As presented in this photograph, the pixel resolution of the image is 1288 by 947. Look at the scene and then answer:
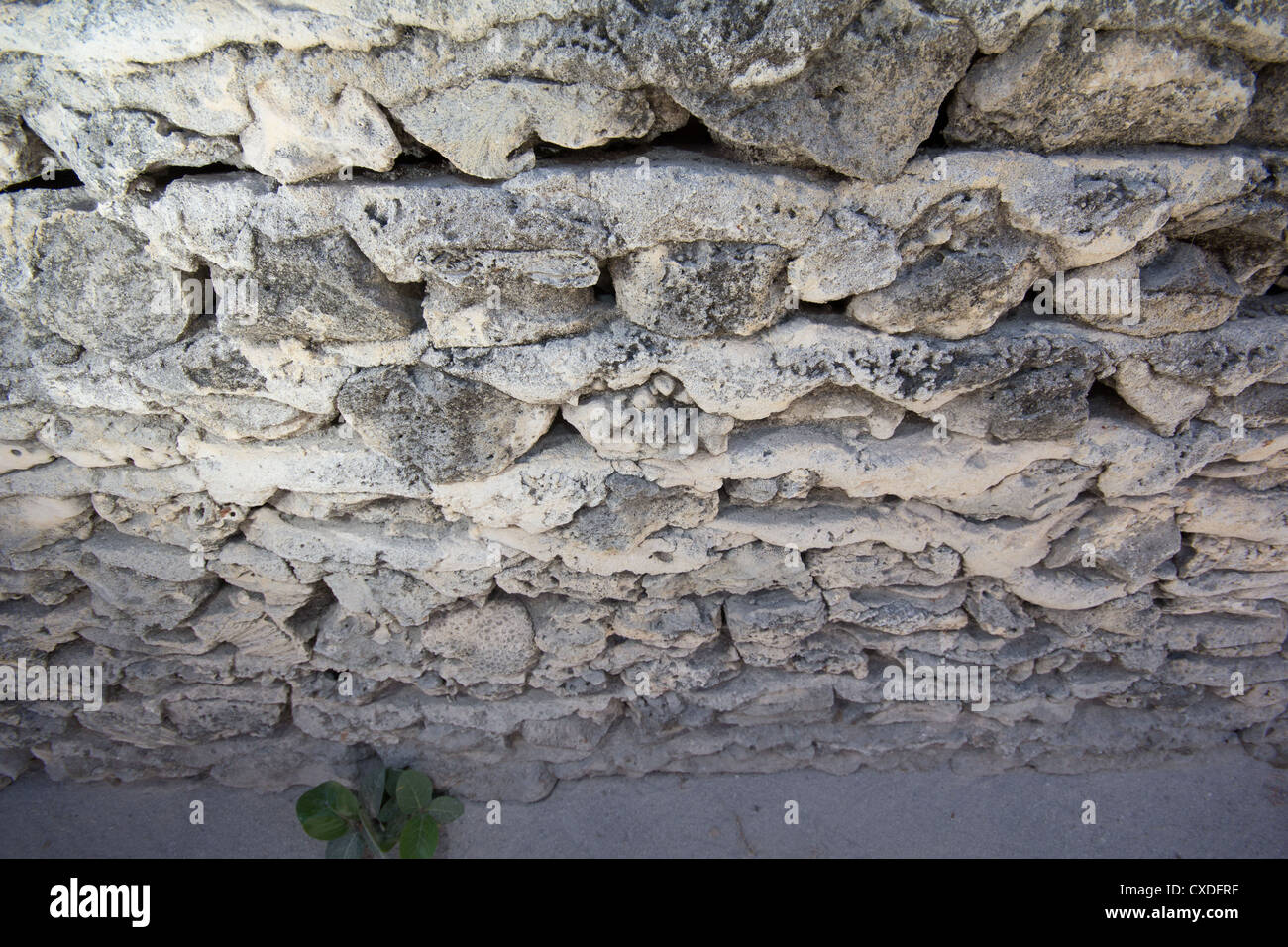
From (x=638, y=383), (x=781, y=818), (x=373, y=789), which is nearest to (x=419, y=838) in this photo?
(x=373, y=789)

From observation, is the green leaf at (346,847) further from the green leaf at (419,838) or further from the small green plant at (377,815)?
the green leaf at (419,838)

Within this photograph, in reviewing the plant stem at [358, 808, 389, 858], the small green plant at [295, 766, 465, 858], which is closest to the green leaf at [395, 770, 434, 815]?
the small green plant at [295, 766, 465, 858]

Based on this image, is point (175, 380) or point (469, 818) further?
point (469, 818)

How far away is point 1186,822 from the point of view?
2.43 metres

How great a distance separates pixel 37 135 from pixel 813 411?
187cm

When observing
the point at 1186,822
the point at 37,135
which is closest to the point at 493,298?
the point at 37,135

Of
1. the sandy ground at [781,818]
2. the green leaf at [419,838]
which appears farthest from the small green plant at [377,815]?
the sandy ground at [781,818]

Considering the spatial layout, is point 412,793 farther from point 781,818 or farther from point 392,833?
point 781,818

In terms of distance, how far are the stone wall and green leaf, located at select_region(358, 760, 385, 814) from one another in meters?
0.11

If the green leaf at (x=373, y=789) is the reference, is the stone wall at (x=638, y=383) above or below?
above

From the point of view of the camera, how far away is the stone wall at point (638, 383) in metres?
1.46

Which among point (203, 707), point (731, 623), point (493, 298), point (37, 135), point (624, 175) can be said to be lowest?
point (203, 707)

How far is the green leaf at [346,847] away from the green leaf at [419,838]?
0.13 metres

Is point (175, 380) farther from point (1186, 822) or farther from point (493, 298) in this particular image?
point (1186, 822)
